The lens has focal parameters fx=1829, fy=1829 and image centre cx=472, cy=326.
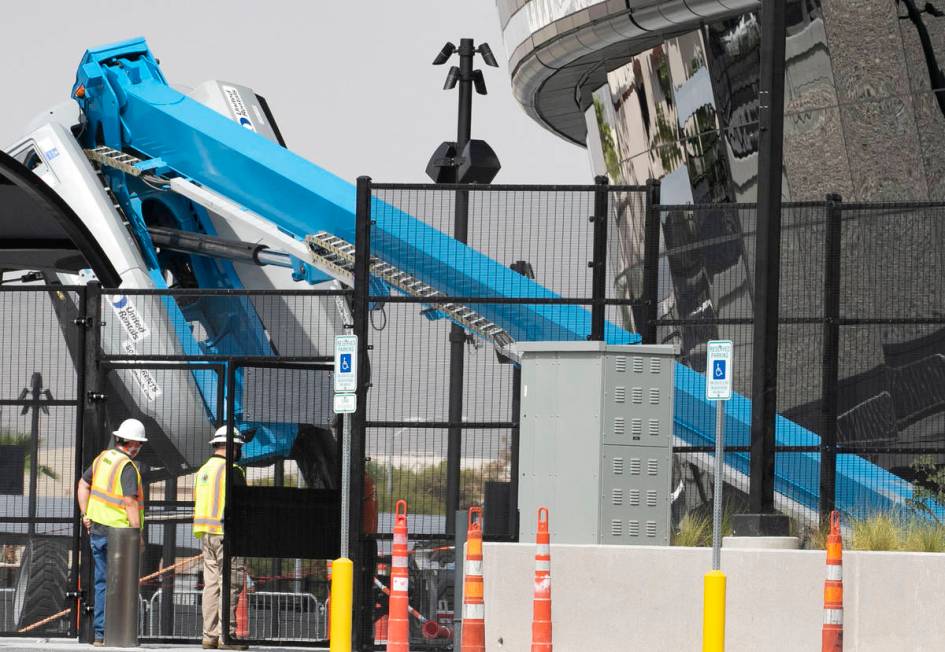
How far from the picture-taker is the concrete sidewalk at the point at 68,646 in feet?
47.3

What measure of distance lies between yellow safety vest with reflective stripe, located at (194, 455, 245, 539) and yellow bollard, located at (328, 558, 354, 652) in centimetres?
289

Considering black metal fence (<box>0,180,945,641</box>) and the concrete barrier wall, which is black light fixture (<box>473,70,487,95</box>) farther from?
Answer: the concrete barrier wall

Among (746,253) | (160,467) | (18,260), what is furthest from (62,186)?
(746,253)

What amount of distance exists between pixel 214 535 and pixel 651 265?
426 centimetres

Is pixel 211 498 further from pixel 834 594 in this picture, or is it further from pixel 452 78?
pixel 452 78

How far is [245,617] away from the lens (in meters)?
15.3

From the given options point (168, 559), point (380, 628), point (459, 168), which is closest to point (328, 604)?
point (380, 628)

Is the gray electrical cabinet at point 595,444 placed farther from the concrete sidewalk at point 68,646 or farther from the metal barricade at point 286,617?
the concrete sidewalk at point 68,646

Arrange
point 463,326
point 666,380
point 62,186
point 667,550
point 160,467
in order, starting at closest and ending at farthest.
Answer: point 667,550, point 666,380, point 463,326, point 160,467, point 62,186

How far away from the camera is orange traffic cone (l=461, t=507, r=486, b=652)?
1191 centimetres

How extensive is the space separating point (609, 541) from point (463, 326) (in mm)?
2470

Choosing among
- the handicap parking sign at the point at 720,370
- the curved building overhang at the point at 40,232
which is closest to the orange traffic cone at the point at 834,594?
the handicap parking sign at the point at 720,370

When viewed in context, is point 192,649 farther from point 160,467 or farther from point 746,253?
point 746,253

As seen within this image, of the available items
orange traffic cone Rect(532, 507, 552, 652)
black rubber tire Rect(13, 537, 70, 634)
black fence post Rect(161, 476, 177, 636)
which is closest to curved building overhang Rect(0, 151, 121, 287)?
→ black fence post Rect(161, 476, 177, 636)
